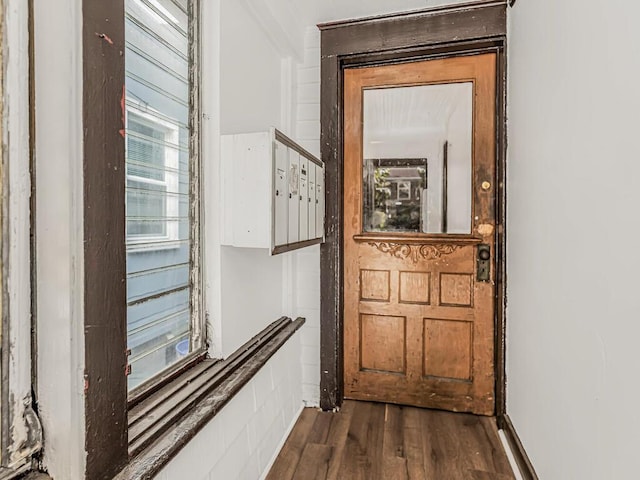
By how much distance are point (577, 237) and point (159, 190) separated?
54.0 inches

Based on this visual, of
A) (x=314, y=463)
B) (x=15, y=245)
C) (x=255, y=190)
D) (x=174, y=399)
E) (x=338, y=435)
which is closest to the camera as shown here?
(x=15, y=245)

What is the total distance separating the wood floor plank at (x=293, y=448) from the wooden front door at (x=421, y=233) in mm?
357

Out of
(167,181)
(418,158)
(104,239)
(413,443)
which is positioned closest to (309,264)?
(418,158)

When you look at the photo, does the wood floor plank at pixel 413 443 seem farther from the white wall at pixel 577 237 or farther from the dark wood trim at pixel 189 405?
the dark wood trim at pixel 189 405

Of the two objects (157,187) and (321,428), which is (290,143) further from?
(321,428)

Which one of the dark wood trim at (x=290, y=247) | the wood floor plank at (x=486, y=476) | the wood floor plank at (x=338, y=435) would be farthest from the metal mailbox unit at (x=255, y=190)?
the wood floor plank at (x=486, y=476)

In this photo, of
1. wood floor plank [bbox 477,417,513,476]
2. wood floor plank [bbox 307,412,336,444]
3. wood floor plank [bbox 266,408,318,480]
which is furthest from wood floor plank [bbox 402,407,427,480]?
wood floor plank [bbox 266,408,318,480]

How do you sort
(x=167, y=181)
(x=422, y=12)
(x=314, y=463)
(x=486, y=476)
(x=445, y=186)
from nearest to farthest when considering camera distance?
(x=167, y=181), (x=486, y=476), (x=314, y=463), (x=422, y=12), (x=445, y=186)

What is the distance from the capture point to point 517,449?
1.92 meters

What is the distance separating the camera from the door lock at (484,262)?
2.40 metres

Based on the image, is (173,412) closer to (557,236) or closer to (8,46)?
(8,46)

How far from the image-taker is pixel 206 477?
1.35 m

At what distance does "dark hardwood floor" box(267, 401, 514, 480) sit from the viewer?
74.9 inches

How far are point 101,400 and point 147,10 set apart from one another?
1.14 metres
